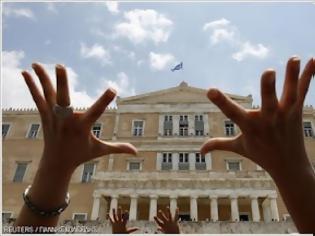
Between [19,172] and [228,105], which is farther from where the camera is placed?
[19,172]

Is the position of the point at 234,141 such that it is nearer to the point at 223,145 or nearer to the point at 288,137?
the point at 223,145

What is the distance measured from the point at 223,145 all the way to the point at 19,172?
27325 mm

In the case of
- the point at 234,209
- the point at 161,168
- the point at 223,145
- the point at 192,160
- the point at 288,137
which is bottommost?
the point at 288,137

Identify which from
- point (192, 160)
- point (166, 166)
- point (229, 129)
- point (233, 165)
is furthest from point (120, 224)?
point (229, 129)

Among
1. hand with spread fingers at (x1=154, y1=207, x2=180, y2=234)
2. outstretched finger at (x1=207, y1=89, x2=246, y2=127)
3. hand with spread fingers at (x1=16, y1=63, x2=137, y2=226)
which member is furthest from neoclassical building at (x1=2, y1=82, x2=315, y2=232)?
outstretched finger at (x1=207, y1=89, x2=246, y2=127)

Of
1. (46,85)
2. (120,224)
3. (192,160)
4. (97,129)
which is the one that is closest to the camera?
(46,85)

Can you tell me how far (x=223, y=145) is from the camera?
2303 millimetres

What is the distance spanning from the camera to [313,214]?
200 cm

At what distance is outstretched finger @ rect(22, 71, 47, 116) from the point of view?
2.24 m

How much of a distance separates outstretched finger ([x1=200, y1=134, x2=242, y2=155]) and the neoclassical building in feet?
59.3

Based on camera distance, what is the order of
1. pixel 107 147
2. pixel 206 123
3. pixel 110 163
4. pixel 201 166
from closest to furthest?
pixel 107 147 < pixel 201 166 < pixel 110 163 < pixel 206 123

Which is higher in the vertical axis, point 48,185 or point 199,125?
point 199,125

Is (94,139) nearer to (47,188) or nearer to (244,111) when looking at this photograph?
(47,188)

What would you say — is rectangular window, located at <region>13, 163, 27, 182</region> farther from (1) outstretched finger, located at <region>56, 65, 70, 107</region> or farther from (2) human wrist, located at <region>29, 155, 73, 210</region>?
(1) outstretched finger, located at <region>56, 65, 70, 107</region>
